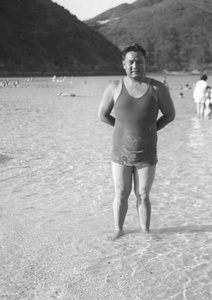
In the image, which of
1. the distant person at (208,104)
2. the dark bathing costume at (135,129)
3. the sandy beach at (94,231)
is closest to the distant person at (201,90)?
the distant person at (208,104)

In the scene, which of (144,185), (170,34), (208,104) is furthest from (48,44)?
(144,185)

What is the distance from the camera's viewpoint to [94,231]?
4742 mm

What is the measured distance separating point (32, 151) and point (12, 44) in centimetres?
9062

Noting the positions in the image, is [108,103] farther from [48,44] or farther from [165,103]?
[48,44]

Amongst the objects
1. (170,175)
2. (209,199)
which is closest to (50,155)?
(170,175)

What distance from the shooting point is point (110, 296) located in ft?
11.1

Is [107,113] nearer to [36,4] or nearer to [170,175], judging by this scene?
[170,175]

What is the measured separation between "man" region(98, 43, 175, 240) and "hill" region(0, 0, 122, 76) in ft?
248

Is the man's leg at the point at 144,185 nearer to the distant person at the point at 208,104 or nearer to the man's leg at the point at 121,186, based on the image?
the man's leg at the point at 121,186

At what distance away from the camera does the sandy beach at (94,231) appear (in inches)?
139

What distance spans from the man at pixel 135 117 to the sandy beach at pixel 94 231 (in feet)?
2.14

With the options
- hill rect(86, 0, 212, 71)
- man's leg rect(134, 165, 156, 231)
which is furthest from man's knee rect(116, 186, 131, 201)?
hill rect(86, 0, 212, 71)

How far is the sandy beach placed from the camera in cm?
353

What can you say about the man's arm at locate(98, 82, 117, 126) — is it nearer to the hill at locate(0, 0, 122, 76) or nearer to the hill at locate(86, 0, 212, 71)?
the hill at locate(0, 0, 122, 76)
